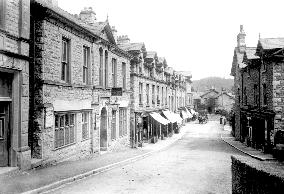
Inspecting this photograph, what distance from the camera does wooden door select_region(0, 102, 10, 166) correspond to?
10648 millimetres

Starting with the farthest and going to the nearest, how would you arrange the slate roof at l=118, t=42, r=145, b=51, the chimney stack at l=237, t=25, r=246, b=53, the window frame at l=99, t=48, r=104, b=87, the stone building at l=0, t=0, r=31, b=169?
the chimney stack at l=237, t=25, r=246, b=53 < the slate roof at l=118, t=42, r=145, b=51 < the window frame at l=99, t=48, r=104, b=87 < the stone building at l=0, t=0, r=31, b=169

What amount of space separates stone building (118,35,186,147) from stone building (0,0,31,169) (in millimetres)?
14272

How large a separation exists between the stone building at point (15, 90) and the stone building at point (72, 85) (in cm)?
133

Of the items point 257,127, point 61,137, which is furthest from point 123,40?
point 61,137

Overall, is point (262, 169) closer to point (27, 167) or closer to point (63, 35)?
point (27, 167)

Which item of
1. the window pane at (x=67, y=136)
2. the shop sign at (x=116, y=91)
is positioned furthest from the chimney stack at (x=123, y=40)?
the window pane at (x=67, y=136)

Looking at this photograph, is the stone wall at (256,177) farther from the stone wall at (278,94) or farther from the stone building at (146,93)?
the stone building at (146,93)

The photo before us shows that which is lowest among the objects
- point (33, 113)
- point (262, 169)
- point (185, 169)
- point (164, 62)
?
point (185, 169)

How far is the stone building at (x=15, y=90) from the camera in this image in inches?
412

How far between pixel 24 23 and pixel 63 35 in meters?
3.08

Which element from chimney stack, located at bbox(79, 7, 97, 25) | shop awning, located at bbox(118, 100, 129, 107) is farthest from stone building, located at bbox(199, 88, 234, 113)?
chimney stack, located at bbox(79, 7, 97, 25)

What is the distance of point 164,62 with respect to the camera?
124 feet

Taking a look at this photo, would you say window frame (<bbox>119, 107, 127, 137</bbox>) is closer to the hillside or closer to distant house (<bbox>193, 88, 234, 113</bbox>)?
distant house (<bbox>193, 88, 234, 113</bbox>)

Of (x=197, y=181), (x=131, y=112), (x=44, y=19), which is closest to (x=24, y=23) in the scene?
(x=44, y=19)
